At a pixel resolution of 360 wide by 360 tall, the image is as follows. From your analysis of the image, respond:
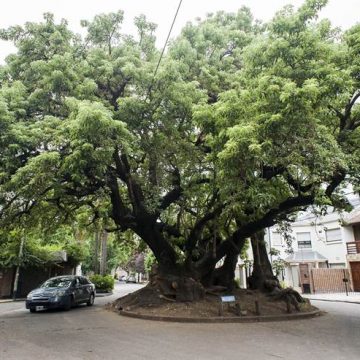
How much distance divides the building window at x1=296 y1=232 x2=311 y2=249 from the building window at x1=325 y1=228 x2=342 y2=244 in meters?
2.34

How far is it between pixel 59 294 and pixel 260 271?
9158 millimetres

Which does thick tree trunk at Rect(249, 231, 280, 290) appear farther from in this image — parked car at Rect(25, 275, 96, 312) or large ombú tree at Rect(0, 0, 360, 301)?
parked car at Rect(25, 275, 96, 312)

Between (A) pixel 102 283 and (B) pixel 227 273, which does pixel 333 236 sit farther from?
(A) pixel 102 283

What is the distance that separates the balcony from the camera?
27755 mm

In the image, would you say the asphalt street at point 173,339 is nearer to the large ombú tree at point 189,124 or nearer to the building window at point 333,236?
the large ombú tree at point 189,124

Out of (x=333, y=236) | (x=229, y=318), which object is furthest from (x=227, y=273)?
(x=333, y=236)

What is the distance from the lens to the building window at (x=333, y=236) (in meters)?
30.9

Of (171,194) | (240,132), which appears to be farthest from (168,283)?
(240,132)

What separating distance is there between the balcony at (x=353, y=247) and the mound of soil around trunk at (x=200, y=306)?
15284 mm

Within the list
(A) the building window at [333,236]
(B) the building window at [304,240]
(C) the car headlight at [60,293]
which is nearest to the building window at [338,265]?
(A) the building window at [333,236]

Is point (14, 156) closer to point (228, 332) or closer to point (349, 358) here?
point (228, 332)

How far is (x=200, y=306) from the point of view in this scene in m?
13.3

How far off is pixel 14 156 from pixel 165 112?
4787mm

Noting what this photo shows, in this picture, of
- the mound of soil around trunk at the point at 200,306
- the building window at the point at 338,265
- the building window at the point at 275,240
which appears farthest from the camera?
the building window at the point at 275,240
